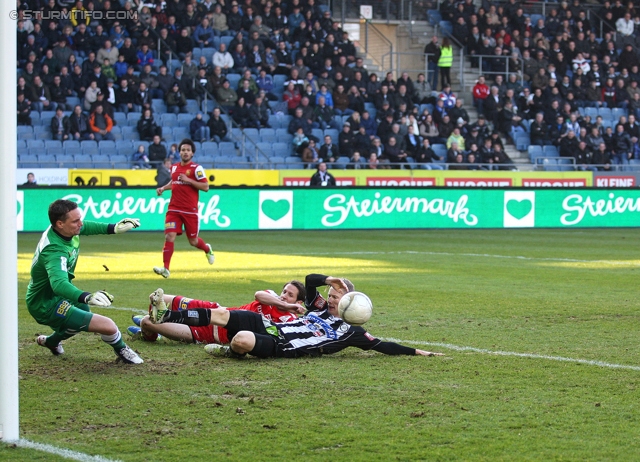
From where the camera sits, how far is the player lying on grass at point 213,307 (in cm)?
825

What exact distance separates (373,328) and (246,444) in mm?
4433

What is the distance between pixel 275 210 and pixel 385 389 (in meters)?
18.9

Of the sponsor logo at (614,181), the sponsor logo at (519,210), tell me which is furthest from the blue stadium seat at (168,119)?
the sponsor logo at (614,181)

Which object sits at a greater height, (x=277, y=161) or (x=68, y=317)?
(x=277, y=161)

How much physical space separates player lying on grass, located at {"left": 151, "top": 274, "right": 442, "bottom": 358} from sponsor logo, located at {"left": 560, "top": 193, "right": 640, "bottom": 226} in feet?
68.5

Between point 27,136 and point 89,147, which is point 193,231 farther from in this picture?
point 27,136

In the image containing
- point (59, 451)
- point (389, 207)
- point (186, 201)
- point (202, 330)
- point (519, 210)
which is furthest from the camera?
point (519, 210)

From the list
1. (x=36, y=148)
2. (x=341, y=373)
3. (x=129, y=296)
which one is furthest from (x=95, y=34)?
(x=341, y=373)

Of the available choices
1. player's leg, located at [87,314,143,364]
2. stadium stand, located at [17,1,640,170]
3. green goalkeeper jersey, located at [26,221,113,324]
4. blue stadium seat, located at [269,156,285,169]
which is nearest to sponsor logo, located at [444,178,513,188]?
stadium stand, located at [17,1,640,170]

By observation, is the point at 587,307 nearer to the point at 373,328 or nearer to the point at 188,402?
the point at 373,328

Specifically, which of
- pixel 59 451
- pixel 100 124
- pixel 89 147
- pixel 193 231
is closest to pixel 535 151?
pixel 100 124

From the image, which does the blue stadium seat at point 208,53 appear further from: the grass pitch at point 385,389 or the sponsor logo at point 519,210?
the grass pitch at point 385,389

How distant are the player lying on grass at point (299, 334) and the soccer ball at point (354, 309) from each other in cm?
6

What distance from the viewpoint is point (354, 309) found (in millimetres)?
7855
